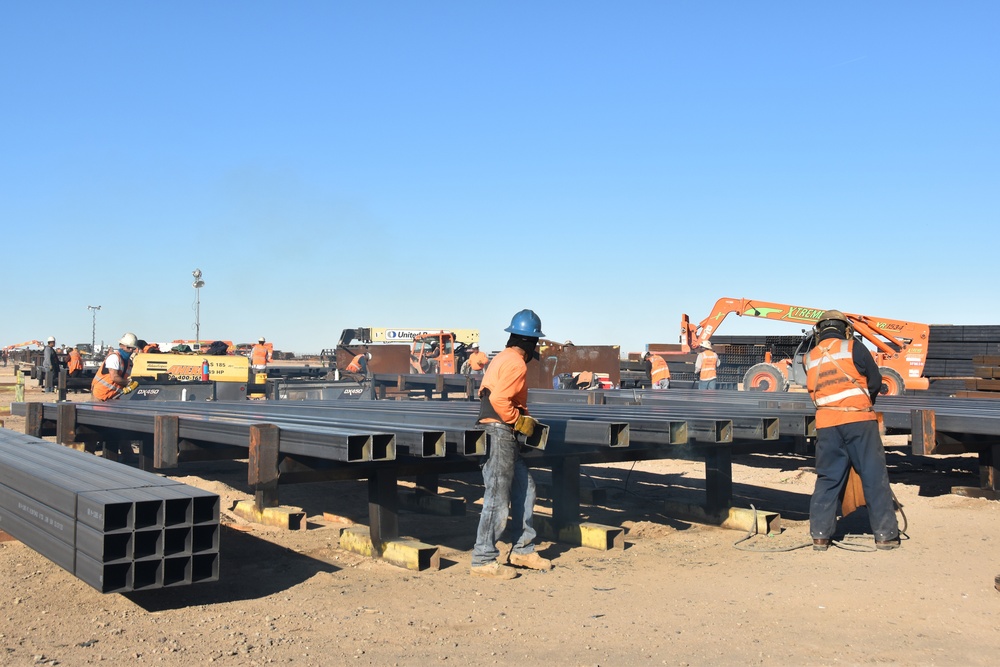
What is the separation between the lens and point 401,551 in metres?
6.52

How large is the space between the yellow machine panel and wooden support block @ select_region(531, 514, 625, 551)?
565 inches

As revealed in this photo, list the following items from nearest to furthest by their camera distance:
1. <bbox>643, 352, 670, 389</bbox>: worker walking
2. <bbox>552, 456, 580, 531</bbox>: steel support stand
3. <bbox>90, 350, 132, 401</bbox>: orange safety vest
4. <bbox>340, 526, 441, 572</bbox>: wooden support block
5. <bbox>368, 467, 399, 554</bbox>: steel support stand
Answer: <bbox>340, 526, 441, 572</bbox>: wooden support block
<bbox>368, 467, 399, 554</bbox>: steel support stand
<bbox>552, 456, 580, 531</bbox>: steel support stand
<bbox>90, 350, 132, 401</bbox>: orange safety vest
<bbox>643, 352, 670, 389</bbox>: worker walking

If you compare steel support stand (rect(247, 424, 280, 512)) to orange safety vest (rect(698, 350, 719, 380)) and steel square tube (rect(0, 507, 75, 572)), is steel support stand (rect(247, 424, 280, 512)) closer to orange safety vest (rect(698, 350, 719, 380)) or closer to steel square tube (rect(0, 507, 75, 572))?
steel square tube (rect(0, 507, 75, 572))

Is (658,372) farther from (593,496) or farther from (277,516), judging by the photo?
(277,516)

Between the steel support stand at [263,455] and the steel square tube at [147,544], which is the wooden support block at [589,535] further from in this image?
the steel square tube at [147,544]

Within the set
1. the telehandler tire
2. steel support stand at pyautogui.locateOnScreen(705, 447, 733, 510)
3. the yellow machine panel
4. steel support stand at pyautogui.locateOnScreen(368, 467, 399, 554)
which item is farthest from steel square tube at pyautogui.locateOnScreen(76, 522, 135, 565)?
the telehandler tire

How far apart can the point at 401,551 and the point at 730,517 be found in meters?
3.17

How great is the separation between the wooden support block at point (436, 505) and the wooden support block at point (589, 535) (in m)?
1.33

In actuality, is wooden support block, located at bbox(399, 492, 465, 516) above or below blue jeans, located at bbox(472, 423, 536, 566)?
below

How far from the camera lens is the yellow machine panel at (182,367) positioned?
20156mm

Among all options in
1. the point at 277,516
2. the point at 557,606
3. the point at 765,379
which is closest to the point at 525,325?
the point at 557,606

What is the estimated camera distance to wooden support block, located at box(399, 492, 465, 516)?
348 inches

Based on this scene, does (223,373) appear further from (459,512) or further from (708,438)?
(708,438)

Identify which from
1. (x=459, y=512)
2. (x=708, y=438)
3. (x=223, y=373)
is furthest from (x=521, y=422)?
(x=223, y=373)
